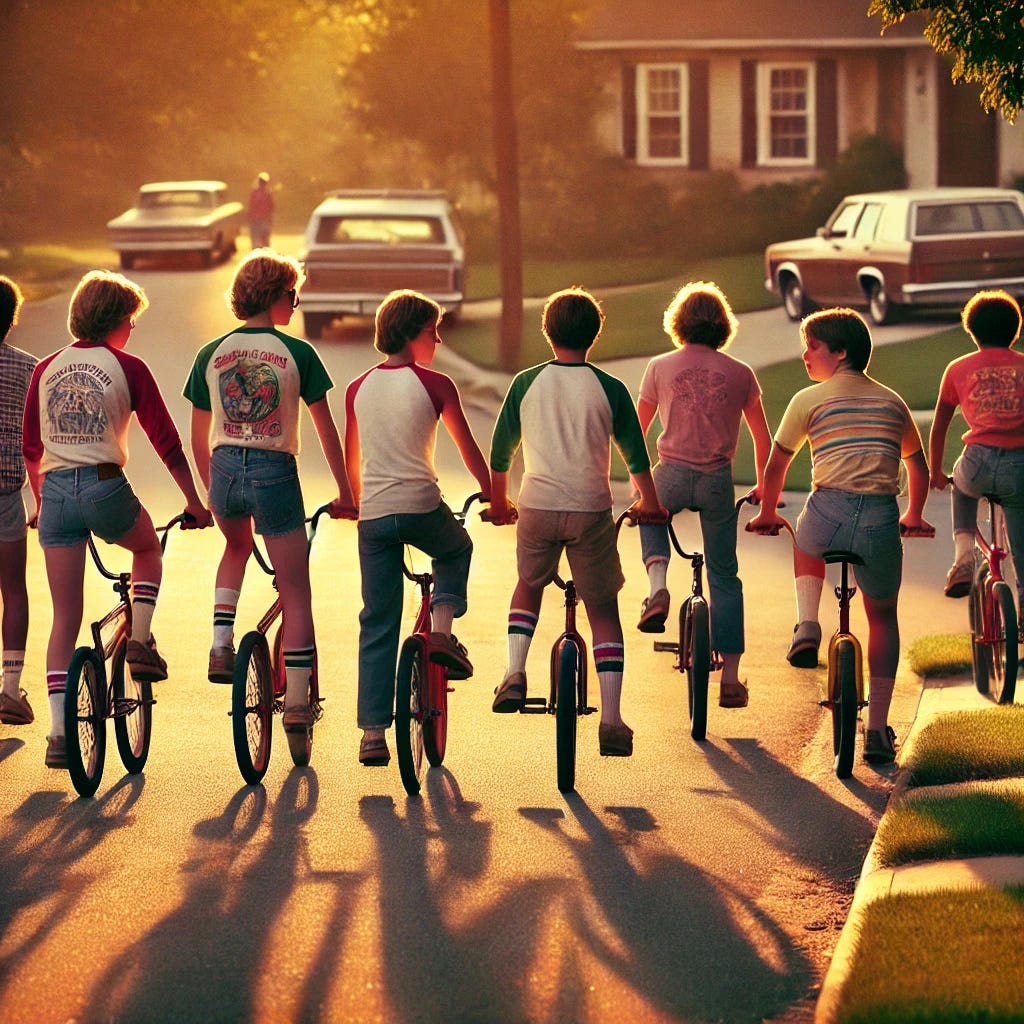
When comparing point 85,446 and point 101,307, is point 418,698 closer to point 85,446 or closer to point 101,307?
point 85,446

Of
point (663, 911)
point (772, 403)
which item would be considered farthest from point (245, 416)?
point (772, 403)

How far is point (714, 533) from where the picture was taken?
29.7 feet

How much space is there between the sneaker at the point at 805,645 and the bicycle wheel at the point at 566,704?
950 mm

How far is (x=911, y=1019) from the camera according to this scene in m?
5.38

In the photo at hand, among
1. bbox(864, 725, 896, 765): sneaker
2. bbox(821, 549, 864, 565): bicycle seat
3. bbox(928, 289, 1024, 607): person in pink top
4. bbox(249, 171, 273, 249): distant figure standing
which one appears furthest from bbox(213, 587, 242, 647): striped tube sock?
bbox(249, 171, 273, 249): distant figure standing

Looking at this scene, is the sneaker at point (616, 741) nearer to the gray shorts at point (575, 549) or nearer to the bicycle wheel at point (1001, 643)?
the gray shorts at point (575, 549)

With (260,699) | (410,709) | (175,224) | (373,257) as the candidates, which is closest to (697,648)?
(410,709)

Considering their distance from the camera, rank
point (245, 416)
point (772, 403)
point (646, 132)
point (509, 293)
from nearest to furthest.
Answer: point (245, 416) → point (772, 403) → point (509, 293) → point (646, 132)

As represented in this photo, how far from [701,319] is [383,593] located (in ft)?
6.46

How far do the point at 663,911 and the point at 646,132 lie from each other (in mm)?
35159

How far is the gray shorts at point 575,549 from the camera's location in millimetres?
7930

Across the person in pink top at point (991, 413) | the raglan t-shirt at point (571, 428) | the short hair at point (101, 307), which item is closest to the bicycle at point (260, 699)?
the raglan t-shirt at point (571, 428)

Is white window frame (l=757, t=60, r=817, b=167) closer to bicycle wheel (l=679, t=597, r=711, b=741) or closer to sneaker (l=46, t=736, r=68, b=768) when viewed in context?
bicycle wheel (l=679, t=597, r=711, b=741)

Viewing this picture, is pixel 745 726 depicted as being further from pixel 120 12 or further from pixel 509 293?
pixel 120 12
